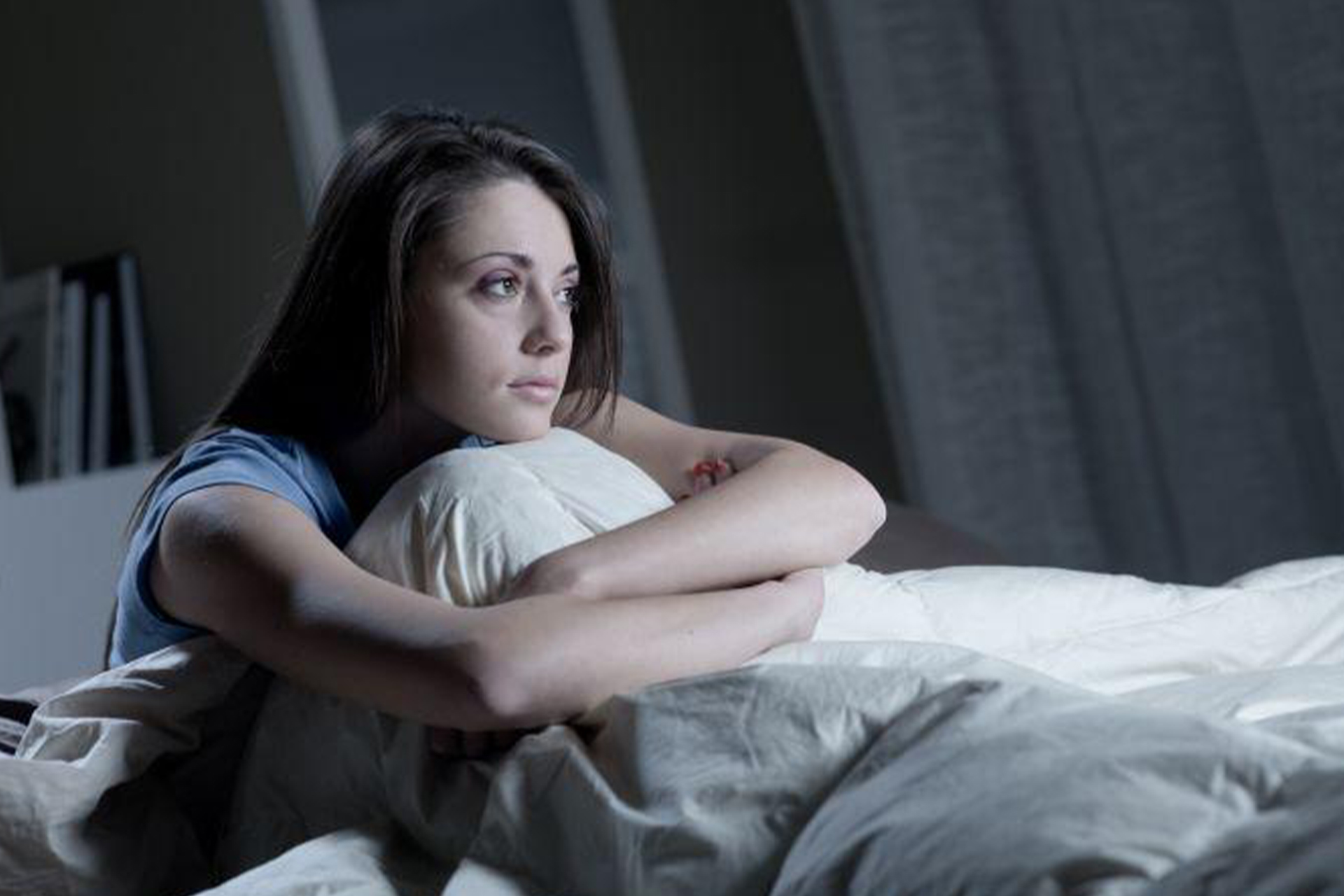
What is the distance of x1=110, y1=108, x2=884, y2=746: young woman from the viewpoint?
3.71ft

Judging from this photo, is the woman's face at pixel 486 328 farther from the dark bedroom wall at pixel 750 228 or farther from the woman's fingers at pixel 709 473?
the dark bedroom wall at pixel 750 228

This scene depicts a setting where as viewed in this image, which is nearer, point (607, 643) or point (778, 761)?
point (778, 761)

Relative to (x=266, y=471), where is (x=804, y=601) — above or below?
below

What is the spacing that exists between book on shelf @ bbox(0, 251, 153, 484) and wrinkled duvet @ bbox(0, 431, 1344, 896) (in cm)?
187

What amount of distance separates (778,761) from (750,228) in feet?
9.20

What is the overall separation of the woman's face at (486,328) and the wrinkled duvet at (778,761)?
6 cm

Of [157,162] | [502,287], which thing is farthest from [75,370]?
[502,287]

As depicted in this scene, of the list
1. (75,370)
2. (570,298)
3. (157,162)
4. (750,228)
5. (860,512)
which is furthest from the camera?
(750,228)

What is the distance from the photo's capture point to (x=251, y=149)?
330 cm

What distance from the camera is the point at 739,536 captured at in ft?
4.38

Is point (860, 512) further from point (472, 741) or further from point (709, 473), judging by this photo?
point (472, 741)

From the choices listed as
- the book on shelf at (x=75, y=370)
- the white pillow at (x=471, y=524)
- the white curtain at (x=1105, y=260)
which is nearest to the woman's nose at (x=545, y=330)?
the white pillow at (x=471, y=524)

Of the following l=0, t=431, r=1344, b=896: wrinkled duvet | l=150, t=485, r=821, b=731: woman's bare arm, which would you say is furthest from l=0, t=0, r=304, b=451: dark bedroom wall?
l=150, t=485, r=821, b=731: woman's bare arm

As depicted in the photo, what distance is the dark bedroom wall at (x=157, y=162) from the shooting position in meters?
3.30
